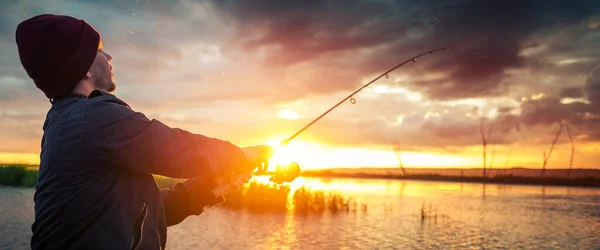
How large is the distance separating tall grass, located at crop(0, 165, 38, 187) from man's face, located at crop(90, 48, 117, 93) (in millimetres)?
32942

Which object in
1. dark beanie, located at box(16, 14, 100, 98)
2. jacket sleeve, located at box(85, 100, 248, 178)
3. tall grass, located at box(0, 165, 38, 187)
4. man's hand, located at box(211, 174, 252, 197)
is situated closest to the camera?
jacket sleeve, located at box(85, 100, 248, 178)

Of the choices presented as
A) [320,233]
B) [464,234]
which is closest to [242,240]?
[320,233]

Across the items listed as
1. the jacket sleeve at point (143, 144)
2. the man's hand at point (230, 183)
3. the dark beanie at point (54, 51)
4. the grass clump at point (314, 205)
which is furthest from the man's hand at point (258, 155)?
the grass clump at point (314, 205)

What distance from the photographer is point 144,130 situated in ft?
7.75

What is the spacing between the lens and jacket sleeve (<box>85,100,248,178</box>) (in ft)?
7.58

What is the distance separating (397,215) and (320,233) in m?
7.59

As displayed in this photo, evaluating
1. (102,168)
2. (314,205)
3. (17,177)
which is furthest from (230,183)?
(17,177)

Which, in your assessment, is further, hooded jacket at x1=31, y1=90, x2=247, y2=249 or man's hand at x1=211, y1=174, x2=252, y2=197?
man's hand at x1=211, y1=174, x2=252, y2=197

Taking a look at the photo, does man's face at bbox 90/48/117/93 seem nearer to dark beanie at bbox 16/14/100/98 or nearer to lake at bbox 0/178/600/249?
dark beanie at bbox 16/14/100/98

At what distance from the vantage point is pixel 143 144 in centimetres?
235

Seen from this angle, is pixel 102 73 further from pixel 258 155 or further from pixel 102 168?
pixel 258 155

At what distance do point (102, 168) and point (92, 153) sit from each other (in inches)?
3.6

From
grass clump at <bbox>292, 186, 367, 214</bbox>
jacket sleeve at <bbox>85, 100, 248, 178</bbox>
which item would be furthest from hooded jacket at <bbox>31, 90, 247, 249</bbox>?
grass clump at <bbox>292, 186, 367, 214</bbox>

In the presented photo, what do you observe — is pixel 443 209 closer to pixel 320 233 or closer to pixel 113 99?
pixel 320 233
